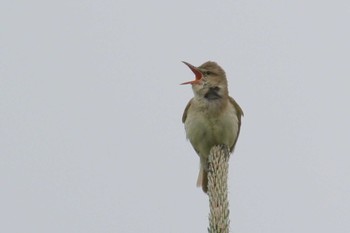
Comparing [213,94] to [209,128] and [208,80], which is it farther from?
[209,128]

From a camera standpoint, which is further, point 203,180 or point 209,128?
point 203,180

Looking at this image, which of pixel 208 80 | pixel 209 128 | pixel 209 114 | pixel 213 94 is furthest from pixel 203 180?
pixel 208 80

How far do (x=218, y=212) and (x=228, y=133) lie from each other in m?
3.77

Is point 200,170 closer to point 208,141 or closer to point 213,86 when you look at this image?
point 208,141

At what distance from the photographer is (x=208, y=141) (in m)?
7.56

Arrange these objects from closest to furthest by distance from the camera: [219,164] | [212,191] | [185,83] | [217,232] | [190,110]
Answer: [217,232]
[212,191]
[219,164]
[185,83]
[190,110]

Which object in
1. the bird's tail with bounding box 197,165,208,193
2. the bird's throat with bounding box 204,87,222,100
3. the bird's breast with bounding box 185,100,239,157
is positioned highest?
the bird's throat with bounding box 204,87,222,100

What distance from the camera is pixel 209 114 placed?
24.7ft

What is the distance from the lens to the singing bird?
24.3 feet

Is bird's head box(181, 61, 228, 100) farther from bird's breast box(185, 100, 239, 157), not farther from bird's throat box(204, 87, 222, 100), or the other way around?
bird's breast box(185, 100, 239, 157)

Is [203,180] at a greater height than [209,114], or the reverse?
[209,114]

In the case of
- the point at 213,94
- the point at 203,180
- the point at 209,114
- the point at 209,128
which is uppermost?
the point at 213,94

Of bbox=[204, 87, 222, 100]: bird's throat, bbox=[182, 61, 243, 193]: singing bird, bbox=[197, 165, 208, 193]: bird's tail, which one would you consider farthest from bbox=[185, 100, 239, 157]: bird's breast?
bbox=[197, 165, 208, 193]: bird's tail

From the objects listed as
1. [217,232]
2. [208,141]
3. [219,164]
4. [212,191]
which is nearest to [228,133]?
[208,141]
